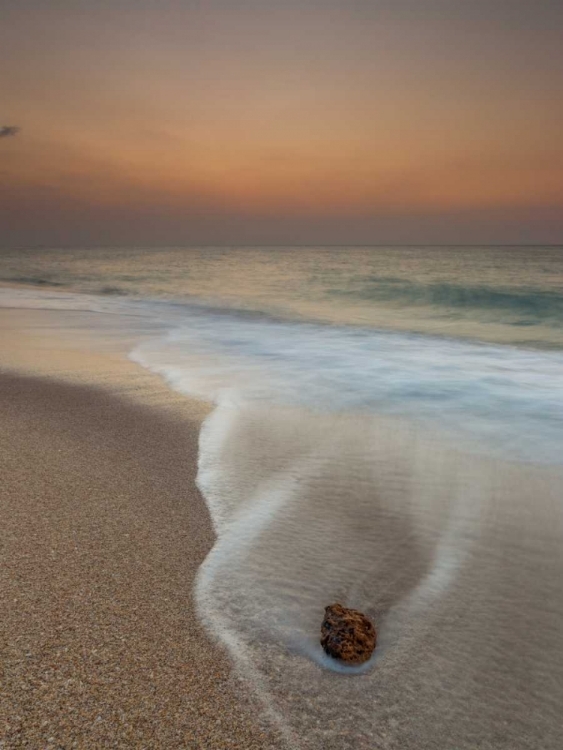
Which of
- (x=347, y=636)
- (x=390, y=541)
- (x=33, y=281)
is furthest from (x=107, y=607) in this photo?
(x=33, y=281)

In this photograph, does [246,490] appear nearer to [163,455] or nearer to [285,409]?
[163,455]

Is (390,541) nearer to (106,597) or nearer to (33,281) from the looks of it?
(106,597)

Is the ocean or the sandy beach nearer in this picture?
the sandy beach

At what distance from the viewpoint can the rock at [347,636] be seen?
1.82 m

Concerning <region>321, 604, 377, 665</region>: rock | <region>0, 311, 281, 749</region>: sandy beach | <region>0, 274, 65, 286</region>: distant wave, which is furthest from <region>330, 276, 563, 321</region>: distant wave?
<region>321, 604, 377, 665</region>: rock

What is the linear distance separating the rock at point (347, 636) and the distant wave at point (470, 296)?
57.3 ft

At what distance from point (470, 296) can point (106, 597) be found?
76.1ft

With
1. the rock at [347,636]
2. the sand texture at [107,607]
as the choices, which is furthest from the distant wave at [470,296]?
the rock at [347,636]

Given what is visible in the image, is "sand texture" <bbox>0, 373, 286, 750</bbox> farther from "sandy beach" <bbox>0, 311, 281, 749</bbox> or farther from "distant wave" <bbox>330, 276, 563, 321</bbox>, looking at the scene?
"distant wave" <bbox>330, 276, 563, 321</bbox>

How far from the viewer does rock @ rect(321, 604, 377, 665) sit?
5.98 feet

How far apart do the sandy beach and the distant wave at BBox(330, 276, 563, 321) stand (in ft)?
55.4

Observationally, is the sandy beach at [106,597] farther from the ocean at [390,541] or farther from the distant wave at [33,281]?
the distant wave at [33,281]

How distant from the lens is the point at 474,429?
470cm

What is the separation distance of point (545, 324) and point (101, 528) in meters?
A: 16.2
